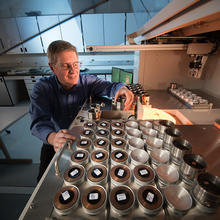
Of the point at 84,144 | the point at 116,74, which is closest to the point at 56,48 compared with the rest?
the point at 84,144

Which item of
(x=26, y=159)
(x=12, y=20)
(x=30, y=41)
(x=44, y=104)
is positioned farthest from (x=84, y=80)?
(x=12, y=20)

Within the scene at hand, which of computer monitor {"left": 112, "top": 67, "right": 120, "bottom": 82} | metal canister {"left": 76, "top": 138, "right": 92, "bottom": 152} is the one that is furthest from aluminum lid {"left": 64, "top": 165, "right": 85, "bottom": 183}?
computer monitor {"left": 112, "top": 67, "right": 120, "bottom": 82}

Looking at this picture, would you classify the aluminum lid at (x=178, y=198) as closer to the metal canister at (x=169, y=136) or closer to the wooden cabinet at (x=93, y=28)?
the metal canister at (x=169, y=136)

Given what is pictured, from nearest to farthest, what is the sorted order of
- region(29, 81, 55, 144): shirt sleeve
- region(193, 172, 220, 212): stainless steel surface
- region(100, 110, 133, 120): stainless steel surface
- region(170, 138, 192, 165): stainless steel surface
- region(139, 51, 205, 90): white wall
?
region(193, 172, 220, 212): stainless steel surface, region(170, 138, 192, 165): stainless steel surface, region(29, 81, 55, 144): shirt sleeve, region(100, 110, 133, 120): stainless steel surface, region(139, 51, 205, 90): white wall

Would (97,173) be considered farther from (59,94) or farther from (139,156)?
(59,94)

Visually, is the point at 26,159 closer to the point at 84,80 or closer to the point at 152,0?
the point at 84,80

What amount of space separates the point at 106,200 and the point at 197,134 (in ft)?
1.94

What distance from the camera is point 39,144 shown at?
79.9 inches

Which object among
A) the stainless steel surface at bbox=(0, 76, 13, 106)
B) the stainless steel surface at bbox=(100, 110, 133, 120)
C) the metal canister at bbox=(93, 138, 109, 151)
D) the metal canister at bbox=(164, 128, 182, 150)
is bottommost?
the stainless steel surface at bbox=(0, 76, 13, 106)

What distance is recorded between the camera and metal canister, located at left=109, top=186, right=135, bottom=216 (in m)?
0.34

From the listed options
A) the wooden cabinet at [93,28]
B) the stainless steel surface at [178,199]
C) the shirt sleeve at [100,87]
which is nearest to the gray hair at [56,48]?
the shirt sleeve at [100,87]

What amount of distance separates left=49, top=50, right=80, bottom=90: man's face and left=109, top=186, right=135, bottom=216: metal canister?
0.82 metres

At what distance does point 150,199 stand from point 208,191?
16 centimetres

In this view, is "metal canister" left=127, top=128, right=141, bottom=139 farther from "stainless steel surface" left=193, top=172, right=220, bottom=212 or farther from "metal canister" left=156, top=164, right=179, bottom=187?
"stainless steel surface" left=193, top=172, right=220, bottom=212
